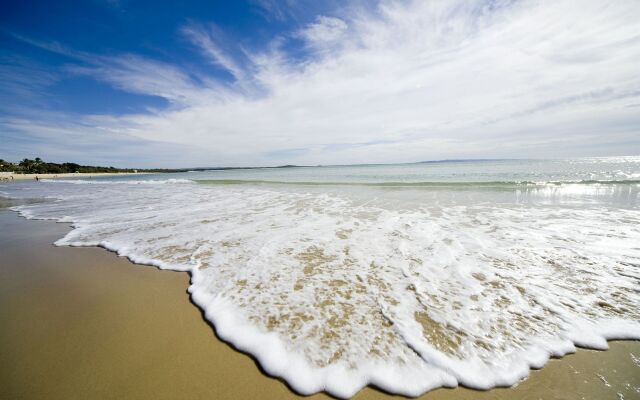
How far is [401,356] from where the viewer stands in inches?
91.1

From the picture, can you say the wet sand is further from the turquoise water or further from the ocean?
the turquoise water

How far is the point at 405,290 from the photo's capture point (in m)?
3.45

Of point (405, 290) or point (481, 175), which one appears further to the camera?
point (481, 175)

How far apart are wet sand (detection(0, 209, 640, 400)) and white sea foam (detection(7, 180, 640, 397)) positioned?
14cm

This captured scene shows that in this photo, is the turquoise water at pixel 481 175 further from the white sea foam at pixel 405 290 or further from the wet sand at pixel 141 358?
the wet sand at pixel 141 358

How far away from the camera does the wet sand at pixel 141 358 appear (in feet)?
6.49

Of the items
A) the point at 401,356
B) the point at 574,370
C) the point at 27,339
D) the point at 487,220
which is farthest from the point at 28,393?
the point at 487,220

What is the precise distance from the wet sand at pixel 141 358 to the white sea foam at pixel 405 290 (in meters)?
0.14

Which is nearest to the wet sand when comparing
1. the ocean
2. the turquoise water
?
the ocean

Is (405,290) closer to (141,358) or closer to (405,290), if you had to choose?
(405,290)

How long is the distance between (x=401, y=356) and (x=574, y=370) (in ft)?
4.69

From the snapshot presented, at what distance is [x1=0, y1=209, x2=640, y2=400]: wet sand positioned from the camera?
1979 millimetres

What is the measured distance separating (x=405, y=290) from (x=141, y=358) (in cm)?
304

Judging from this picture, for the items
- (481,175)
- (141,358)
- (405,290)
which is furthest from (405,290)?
(481,175)
